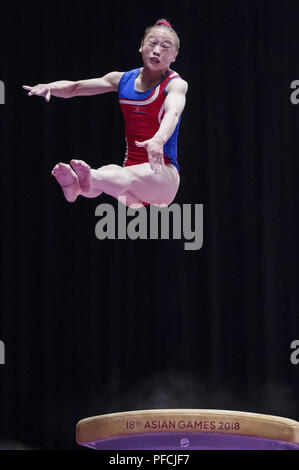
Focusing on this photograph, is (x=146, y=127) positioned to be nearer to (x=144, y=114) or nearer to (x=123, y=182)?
(x=144, y=114)

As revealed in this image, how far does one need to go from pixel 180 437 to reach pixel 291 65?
366 centimetres

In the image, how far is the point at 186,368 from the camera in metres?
6.62

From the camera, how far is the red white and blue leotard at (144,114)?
4.15m

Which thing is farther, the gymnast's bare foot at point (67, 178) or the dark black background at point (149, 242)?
the dark black background at point (149, 242)

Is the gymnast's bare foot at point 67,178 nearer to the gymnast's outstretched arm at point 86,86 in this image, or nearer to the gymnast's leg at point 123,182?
the gymnast's leg at point 123,182

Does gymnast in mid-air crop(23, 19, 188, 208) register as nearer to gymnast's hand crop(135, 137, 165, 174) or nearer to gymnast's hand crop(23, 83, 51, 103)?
gymnast's hand crop(23, 83, 51, 103)

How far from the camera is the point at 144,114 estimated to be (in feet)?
13.7

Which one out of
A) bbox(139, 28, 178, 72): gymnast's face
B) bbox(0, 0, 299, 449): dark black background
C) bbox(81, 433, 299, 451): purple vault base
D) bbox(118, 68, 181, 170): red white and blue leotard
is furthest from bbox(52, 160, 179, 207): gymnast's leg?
bbox(0, 0, 299, 449): dark black background

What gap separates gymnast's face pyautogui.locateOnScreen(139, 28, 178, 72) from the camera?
4.15m

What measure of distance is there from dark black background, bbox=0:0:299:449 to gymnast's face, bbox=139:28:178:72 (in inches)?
107

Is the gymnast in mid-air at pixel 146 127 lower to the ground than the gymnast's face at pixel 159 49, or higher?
lower

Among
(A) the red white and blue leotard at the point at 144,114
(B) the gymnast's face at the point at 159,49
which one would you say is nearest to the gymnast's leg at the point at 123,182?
(A) the red white and blue leotard at the point at 144,114

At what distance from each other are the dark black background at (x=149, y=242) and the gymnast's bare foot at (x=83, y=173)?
9.16ft

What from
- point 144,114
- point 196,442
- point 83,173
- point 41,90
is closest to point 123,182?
point 83,173
